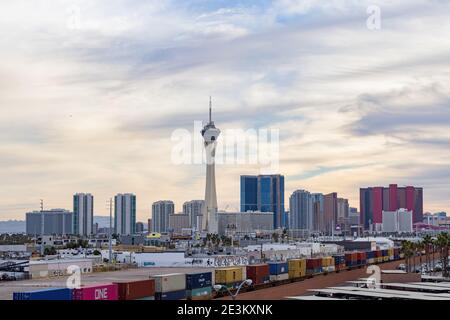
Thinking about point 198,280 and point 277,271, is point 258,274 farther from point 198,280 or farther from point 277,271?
point 198,280

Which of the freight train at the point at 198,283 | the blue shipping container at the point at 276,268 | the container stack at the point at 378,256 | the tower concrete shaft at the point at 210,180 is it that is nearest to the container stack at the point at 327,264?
the freight train at the point at 198,283

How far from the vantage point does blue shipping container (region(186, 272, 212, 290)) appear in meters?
42.5

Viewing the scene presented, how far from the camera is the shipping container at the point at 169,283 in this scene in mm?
38969

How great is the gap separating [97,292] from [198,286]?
1249cm

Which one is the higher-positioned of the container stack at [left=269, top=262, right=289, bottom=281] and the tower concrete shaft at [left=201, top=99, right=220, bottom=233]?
the tower concrete shaft at [left=201, top=99, right=220, bottom=233]

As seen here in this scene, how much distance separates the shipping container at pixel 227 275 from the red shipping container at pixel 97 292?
1574 cm

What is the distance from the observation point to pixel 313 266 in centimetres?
7312

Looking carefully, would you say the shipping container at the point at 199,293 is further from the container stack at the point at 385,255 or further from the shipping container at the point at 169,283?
the container stack at the point at 385,255

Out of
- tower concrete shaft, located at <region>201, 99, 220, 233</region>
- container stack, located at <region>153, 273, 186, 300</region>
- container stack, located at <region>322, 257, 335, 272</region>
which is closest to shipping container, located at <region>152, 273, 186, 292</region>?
container stack, located at <region>153, 273, 186, 300</region>

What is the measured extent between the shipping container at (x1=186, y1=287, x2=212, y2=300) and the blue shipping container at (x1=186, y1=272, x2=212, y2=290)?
0.20 meters

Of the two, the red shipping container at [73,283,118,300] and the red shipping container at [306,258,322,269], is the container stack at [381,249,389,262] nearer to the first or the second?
the red shipping container at [306,258,322,269]
